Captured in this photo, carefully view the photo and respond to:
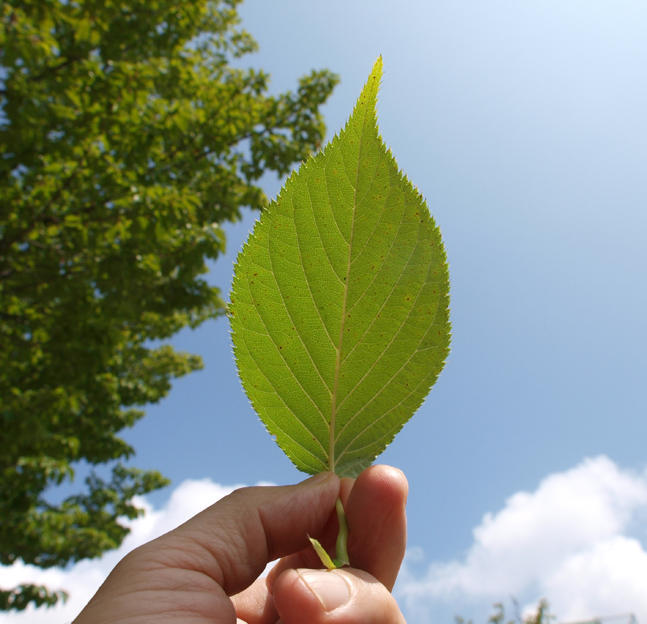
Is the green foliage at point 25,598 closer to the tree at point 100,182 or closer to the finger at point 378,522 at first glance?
the tree at point 100,182

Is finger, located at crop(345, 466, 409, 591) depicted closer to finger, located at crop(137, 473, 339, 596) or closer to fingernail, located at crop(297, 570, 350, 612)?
finger, located at crop(137, 473, 339, 596)

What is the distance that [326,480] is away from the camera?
1.21 meters

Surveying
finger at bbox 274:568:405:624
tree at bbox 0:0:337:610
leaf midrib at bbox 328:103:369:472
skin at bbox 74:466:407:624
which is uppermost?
tree at bbox 0:0:337:610

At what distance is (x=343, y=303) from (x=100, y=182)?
564cm

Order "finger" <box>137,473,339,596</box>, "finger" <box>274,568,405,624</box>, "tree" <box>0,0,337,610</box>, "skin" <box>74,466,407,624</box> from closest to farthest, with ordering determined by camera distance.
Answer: "finger" <box>274,568,405,624</box>, "skin" <box>74,466,407,624</box>, "finger" <box>137,473,339,596</box>, "tree" <box>0,0,337,610</box>

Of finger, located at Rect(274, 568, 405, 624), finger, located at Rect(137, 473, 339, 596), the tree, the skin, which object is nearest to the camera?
finger, located at Rect(274, 568, 405, 624)

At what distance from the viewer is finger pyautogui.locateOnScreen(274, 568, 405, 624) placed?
0.91m

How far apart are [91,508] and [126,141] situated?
34.8ft

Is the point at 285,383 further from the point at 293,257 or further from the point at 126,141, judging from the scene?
the point at 126,141

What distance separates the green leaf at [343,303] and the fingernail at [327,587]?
264 mm

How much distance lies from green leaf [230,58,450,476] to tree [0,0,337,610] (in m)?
4.89

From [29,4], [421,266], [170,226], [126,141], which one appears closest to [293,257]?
[421,266]

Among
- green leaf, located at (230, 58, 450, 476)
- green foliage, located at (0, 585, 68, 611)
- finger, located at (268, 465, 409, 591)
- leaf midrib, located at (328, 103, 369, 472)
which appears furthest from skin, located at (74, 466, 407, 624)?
green foliage, located at (0, 585, 68, 611)

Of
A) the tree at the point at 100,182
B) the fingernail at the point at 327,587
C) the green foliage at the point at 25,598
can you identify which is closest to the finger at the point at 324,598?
the fingernail at the point at 327,587
